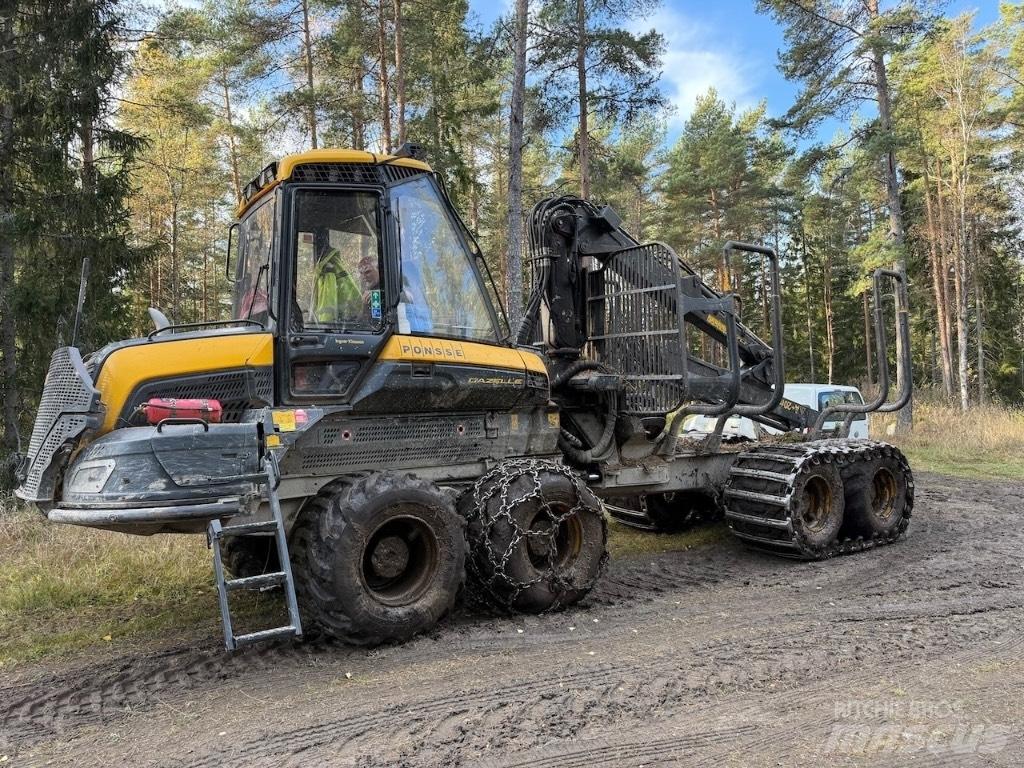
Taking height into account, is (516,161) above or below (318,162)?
above

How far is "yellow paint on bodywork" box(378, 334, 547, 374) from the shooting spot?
462 centimetres

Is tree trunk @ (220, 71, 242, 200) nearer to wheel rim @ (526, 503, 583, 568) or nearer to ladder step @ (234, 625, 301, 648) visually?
wheel rim @ (526, 503, 583, 568)

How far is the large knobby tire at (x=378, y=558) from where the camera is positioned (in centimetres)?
414

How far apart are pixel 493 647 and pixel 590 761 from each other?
4.77ft

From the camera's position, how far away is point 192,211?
26.8 meters

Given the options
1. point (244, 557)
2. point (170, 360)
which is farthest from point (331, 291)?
point (244, 557)

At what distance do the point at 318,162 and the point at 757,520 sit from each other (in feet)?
15.1

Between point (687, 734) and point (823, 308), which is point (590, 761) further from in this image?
point (823, 308)

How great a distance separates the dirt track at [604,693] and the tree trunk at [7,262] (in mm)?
7277

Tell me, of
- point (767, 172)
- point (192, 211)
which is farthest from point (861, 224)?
point (192, 211)

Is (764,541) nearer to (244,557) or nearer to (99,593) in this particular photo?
(244,557)

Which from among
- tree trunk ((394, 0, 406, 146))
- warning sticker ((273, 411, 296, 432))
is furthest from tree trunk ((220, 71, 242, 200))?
warning sticker ((273, 411, 296, 432))

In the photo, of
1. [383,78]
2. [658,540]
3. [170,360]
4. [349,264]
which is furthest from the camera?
[383,78]

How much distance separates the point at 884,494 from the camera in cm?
703
